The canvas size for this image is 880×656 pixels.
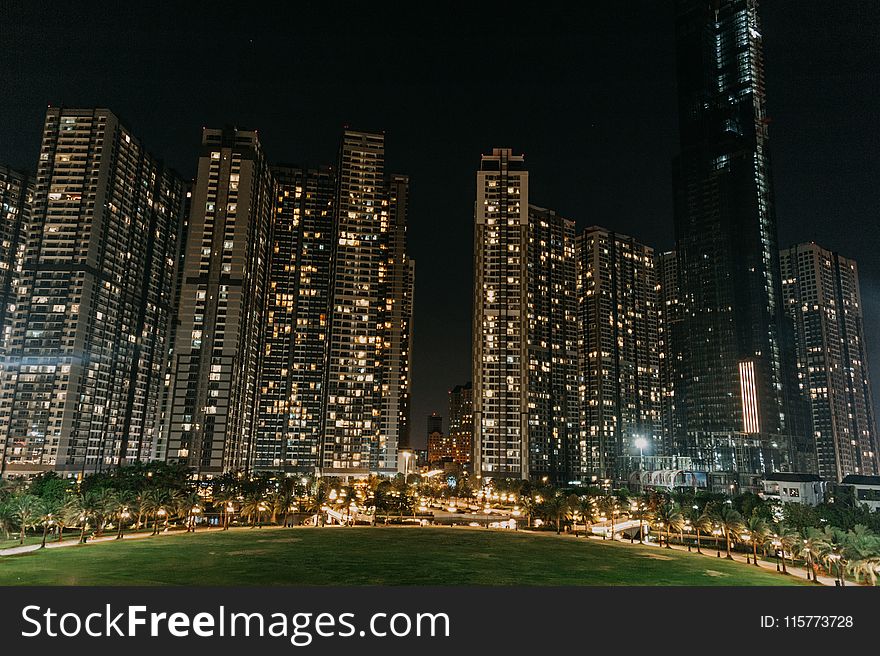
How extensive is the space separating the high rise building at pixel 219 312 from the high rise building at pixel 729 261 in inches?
4289

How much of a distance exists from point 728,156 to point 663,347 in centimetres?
5623

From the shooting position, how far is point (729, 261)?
501 feet

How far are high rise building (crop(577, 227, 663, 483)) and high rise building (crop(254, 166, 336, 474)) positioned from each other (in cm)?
7107

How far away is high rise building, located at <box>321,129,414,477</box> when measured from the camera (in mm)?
134125

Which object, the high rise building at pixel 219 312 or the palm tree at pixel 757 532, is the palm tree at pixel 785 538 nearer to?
the palm tree at pixel 757 532

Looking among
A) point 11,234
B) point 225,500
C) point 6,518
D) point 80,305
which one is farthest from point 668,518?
point 11,234

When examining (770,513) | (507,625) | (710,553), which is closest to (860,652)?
(507,625)

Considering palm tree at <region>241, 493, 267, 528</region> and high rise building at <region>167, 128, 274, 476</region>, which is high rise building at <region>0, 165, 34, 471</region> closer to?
high rise building at <region>167, 128, 274, 476</region>

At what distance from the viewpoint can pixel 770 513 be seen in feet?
216

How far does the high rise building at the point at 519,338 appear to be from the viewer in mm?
127250

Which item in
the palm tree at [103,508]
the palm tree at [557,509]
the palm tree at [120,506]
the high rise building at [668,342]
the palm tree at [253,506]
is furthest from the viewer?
the high rise building at [668,342]

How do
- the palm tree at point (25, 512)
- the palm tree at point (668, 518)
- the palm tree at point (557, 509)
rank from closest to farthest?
the palm tree at point (25, 512), the palm tree at point (668, 518), the palm tree at point (557, 509)

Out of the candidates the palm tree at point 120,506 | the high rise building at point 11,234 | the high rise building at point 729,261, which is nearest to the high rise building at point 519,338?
the high rise building at point 729,261

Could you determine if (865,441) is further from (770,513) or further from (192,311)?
(192,311)
